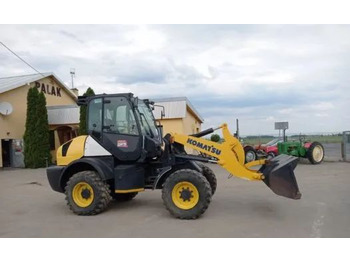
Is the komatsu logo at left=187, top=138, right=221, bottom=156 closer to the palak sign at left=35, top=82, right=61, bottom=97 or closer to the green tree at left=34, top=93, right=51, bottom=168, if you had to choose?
Answer: the green tree at left=34, top=93, right=51, bottom=168

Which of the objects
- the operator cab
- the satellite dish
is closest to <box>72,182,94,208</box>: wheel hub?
the operator cab

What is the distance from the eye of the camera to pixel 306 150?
1741 centimetres

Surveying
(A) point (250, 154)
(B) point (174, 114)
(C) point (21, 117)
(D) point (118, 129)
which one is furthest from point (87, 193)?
(C) point (21, 117)

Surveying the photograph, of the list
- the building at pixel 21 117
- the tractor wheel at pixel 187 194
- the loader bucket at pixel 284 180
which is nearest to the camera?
the loader bucket at pixel 284 180

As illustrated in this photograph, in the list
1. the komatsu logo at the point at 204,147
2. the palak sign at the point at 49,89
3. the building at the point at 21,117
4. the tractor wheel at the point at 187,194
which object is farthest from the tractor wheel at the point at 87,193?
the palak sign at the point at 49,89

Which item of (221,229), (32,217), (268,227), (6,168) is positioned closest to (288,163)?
(268,227)

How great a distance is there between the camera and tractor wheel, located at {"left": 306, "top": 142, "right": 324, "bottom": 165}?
17188 millimetres

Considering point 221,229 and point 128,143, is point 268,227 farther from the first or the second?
point 128,143

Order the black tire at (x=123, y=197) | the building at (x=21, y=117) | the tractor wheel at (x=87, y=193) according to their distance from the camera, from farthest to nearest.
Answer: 1. the building at (x=21, y=117)
2. the black tire at (x=123, y=197)
3. the tractor wheel at (x=87, y=193)

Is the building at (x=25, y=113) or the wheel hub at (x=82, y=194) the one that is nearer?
the wheel hub at (x=82, y=194)

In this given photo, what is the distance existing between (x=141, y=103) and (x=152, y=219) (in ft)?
8.71

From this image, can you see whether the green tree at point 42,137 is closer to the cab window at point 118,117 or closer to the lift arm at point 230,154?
the cab window at point 118,117

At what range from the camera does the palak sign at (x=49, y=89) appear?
78.3 feet

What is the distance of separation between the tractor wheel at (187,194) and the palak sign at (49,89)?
763 inches
